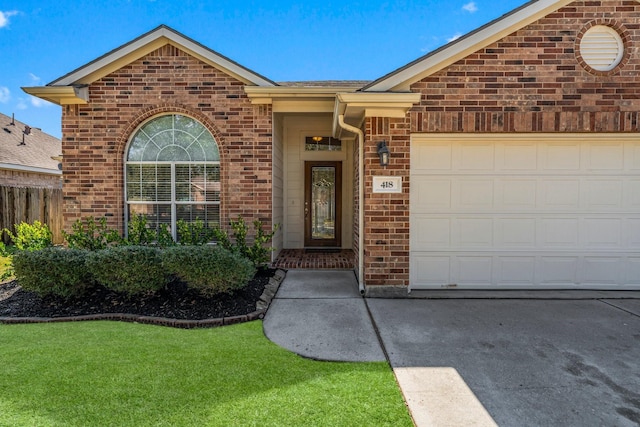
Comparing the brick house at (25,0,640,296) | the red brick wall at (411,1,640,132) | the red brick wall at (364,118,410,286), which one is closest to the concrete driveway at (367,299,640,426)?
the red brick wall at (364,118,410,286)

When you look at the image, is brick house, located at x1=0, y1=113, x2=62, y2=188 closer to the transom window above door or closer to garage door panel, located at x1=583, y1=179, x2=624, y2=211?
the transom window above door

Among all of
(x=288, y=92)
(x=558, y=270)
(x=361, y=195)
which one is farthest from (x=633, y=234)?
(x=288, y=92)

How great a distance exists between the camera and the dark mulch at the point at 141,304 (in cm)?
441

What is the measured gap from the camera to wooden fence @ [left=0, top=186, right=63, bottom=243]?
9.02 meters

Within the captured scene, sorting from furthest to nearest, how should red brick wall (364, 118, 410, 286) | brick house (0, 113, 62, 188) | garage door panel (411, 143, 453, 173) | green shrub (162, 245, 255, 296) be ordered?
brick house (0, 113, 62, 188), garage door panel (411, 143, 453, 173), red brick wall (364, 118, 410, 286), green shrub (162, 245, 255, 296)

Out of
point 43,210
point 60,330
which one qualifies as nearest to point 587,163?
point 60,330

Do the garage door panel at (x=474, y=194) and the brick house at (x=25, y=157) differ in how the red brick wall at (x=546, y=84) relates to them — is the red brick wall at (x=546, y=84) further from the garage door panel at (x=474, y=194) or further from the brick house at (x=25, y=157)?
the brick house at (x=25, y=157)

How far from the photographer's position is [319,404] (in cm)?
252

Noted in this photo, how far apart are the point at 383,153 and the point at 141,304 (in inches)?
156

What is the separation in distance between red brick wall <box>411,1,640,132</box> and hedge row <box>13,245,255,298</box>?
11.5 ft

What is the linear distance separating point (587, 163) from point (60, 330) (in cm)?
756

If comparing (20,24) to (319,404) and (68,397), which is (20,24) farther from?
(319,404)

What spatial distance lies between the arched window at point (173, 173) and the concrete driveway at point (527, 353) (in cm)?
408

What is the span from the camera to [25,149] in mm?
13836
